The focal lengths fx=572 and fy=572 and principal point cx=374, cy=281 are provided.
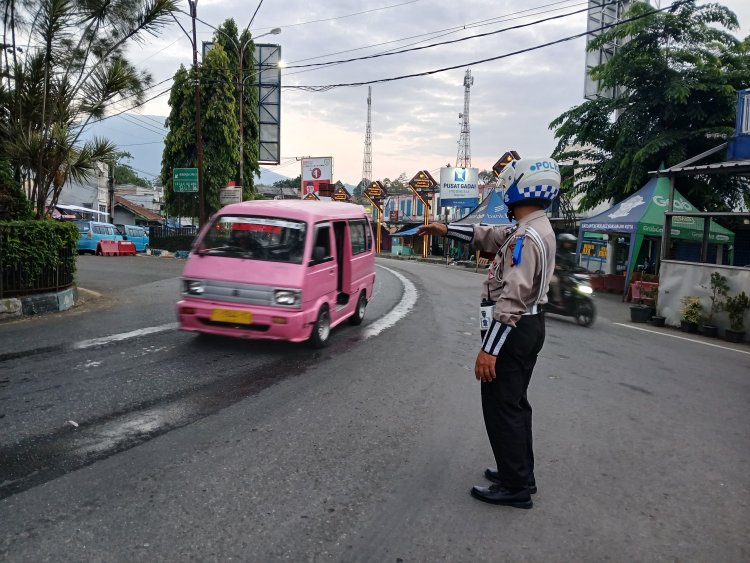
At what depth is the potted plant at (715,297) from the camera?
11.4 metres

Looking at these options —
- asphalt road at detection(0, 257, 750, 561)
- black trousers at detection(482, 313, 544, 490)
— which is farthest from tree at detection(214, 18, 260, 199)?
black trousers at detection(482, 313, 544, 490)

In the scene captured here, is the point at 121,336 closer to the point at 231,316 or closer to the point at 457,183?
the point at 231,316

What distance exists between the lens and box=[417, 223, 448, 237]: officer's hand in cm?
379

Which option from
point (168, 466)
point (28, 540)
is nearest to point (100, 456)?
point (168, 466)

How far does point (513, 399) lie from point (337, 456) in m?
1.38

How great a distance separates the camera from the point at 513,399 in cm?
328

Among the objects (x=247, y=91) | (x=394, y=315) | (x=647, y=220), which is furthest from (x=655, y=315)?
(x=247, y=91)

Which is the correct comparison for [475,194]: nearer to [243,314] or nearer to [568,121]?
[568,121]

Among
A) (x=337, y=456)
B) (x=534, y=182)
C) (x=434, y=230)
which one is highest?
(x=534, y=182)

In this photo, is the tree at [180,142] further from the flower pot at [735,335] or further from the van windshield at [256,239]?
the flower pot at [735,335]

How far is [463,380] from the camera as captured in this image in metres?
6.25

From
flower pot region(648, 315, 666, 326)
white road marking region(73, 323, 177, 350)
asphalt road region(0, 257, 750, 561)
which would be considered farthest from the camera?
flower pot region(648, 315, 666, 326)

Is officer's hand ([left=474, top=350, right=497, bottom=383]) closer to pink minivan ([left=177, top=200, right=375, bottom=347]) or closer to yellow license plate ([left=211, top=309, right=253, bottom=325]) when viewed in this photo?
pink minivan ([left=177, top=200, right=375, bottom=347])

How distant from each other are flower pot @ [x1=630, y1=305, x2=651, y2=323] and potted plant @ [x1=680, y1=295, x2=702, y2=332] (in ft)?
3.65
